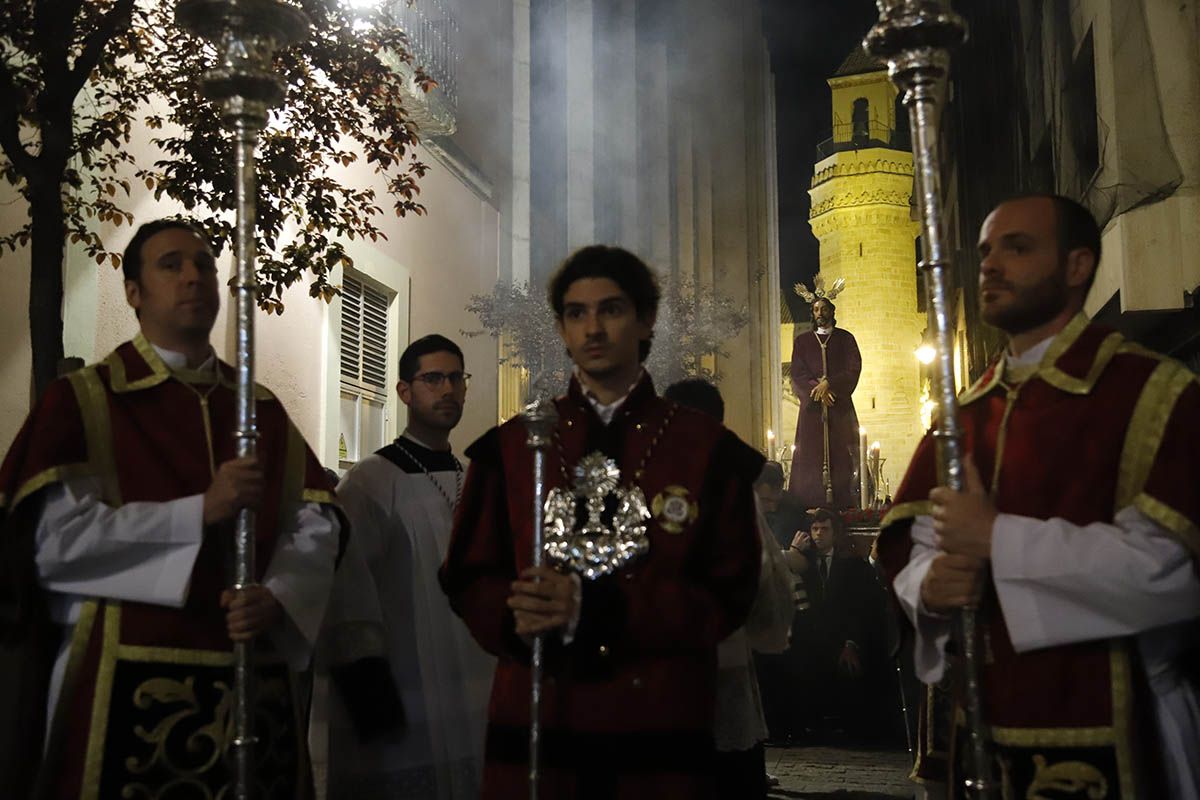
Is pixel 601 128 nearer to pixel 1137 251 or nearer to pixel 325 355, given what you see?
pixel 325 355

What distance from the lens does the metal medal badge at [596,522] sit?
2686 millimetres

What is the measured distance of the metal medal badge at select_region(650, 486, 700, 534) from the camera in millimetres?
2703

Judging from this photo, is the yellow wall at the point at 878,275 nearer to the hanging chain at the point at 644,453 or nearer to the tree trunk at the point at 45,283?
the tree trunk at the point at 45,283

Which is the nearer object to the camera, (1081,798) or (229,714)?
(1081,798)

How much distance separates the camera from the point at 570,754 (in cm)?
263

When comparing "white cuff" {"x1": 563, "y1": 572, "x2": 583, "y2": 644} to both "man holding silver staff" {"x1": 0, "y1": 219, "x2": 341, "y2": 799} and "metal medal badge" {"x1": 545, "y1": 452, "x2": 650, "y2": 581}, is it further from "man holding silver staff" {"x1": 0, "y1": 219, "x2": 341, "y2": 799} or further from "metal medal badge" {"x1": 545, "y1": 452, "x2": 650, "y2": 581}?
"man holding silver staff" {"x1": 0, "y1": 219, "x2": 341, "y2": 799}

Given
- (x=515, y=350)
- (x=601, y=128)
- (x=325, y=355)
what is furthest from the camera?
(x=601, y=128)

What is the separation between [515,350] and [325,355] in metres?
4.23

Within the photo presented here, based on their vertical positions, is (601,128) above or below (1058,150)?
above

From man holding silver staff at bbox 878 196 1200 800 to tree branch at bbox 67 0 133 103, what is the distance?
3327mm

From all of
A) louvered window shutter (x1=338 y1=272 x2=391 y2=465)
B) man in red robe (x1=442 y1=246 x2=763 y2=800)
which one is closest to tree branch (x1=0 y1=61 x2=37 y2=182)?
man in red robe (x1=442 y1=246 x2=763 y2=800)

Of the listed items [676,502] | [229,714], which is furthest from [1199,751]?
[229,714]

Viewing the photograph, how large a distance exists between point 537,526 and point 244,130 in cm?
126

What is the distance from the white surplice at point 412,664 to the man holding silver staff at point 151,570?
3.17 feet
